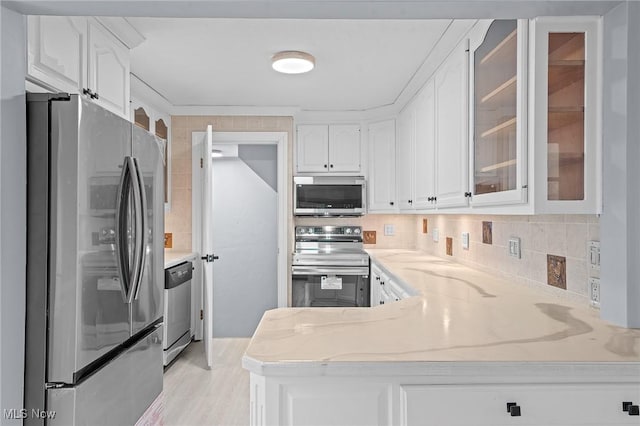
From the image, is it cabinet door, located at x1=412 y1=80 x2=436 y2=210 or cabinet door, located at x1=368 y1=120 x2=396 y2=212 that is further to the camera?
cabinet door, located at x1=368 y1=120 x2=396 y2=212

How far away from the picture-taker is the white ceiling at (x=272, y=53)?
2.34 metres

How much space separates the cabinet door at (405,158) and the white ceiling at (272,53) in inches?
8.9

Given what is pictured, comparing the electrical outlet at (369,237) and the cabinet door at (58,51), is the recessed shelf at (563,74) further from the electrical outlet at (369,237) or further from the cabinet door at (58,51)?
the electrical outlet at (369,237)

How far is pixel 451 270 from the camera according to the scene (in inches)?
113

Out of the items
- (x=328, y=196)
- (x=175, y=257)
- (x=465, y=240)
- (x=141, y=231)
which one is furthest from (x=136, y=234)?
(x=328, y=196)

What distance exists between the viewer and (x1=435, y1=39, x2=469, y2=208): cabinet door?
2246 millimetres

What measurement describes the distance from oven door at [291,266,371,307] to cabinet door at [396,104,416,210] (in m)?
0.78

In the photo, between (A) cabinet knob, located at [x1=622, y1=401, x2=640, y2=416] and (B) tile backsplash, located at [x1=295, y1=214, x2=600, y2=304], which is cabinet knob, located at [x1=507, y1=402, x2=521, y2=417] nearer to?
(A) cabinet knob, located at [x1=622, y1=401, x2=640, y2=416]

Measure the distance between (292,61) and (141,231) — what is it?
58.9 inches

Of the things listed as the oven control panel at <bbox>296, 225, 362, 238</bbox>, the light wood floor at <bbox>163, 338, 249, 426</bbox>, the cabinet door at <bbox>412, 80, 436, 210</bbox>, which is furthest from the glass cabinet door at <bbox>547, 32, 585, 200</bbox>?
the oven control panel at <bbox>296, 225, 362, 238</bbox>

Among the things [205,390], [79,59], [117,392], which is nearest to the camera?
[117,392]

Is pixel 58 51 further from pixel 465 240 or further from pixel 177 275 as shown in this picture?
pixel 465 240

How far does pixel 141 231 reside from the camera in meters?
1.78

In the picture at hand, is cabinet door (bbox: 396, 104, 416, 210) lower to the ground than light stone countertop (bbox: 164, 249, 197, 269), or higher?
higher
